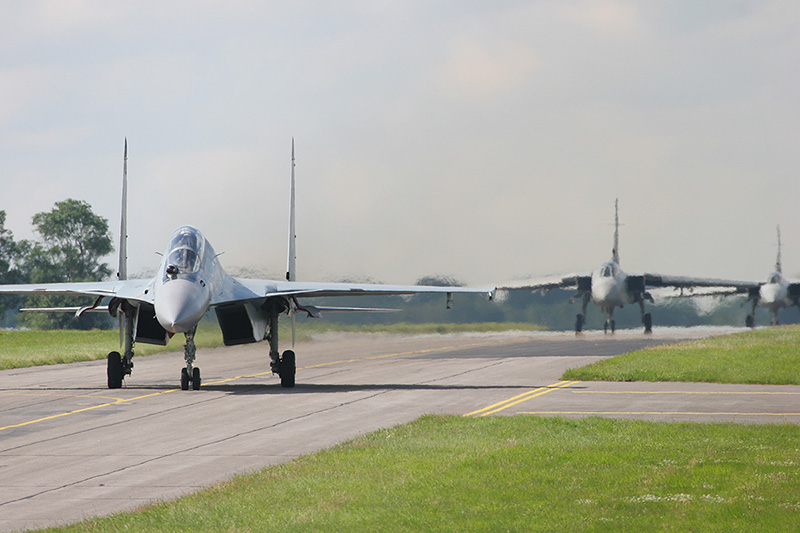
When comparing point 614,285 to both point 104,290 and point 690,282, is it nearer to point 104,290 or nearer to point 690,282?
point 690,282

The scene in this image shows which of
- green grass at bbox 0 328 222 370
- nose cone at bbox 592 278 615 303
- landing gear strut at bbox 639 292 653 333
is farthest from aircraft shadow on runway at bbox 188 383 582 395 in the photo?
landing gear strut at bbox 639 292 653 333

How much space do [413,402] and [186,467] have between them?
27.6ft

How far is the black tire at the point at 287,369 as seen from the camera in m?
24.5

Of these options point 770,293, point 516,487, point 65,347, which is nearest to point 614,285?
point 770,293

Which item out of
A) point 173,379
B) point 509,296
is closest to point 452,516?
point 173,379

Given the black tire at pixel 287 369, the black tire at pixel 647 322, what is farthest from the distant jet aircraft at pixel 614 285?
the black tire at pixel 287 369

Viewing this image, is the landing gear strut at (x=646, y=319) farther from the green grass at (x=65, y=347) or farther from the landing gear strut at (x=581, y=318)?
the green grass at (x=65, y=347)

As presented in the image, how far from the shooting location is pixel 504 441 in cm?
1377

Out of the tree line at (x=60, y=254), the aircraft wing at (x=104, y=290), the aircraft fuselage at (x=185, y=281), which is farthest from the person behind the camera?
the tree line at (x=60, y=254)

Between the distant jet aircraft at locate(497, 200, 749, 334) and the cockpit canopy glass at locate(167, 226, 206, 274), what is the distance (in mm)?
35715

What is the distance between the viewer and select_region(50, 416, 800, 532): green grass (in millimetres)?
8664

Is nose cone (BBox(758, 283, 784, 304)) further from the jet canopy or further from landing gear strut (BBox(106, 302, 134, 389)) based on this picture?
landing gear strut (BBox(106, 302, 134, 389))

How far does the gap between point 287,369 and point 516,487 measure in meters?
14.9

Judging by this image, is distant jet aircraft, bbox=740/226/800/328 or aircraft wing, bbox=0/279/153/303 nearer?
aircraft wing, bbox=0/279/153/303
